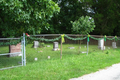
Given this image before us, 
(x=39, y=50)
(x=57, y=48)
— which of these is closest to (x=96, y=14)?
(x=57, y=48)

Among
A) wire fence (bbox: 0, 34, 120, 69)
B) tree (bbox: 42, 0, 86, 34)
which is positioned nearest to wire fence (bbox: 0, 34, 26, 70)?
wire fence (bbox: 0, 34, 120, 69)

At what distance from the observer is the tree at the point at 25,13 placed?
5411 mm

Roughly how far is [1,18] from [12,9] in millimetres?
2845

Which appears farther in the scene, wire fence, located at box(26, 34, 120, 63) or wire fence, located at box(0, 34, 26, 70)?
wire fence, located at box(26, 34, 120, 63)

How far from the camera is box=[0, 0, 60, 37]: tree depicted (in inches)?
213

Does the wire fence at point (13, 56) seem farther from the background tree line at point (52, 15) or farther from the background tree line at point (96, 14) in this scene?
the background tree line at point (96, 14)

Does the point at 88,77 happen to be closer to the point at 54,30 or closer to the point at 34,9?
the point at 34,9

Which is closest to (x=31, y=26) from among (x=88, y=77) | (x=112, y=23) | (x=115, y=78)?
(x=88, y=77)

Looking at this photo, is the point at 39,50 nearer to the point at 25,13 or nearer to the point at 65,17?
the point at 25,13

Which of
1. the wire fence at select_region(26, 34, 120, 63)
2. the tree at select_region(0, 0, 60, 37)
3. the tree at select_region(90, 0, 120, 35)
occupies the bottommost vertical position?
the wire fence at select_region(26, 34, 120, 63)

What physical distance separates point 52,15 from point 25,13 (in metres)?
1.54

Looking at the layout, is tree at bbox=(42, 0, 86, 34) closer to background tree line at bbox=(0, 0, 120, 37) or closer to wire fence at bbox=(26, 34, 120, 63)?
background tree line at bbox=(0, 0, 120, 37)

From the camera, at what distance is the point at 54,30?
28438 mm

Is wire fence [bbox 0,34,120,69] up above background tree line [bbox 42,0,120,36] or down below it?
below
